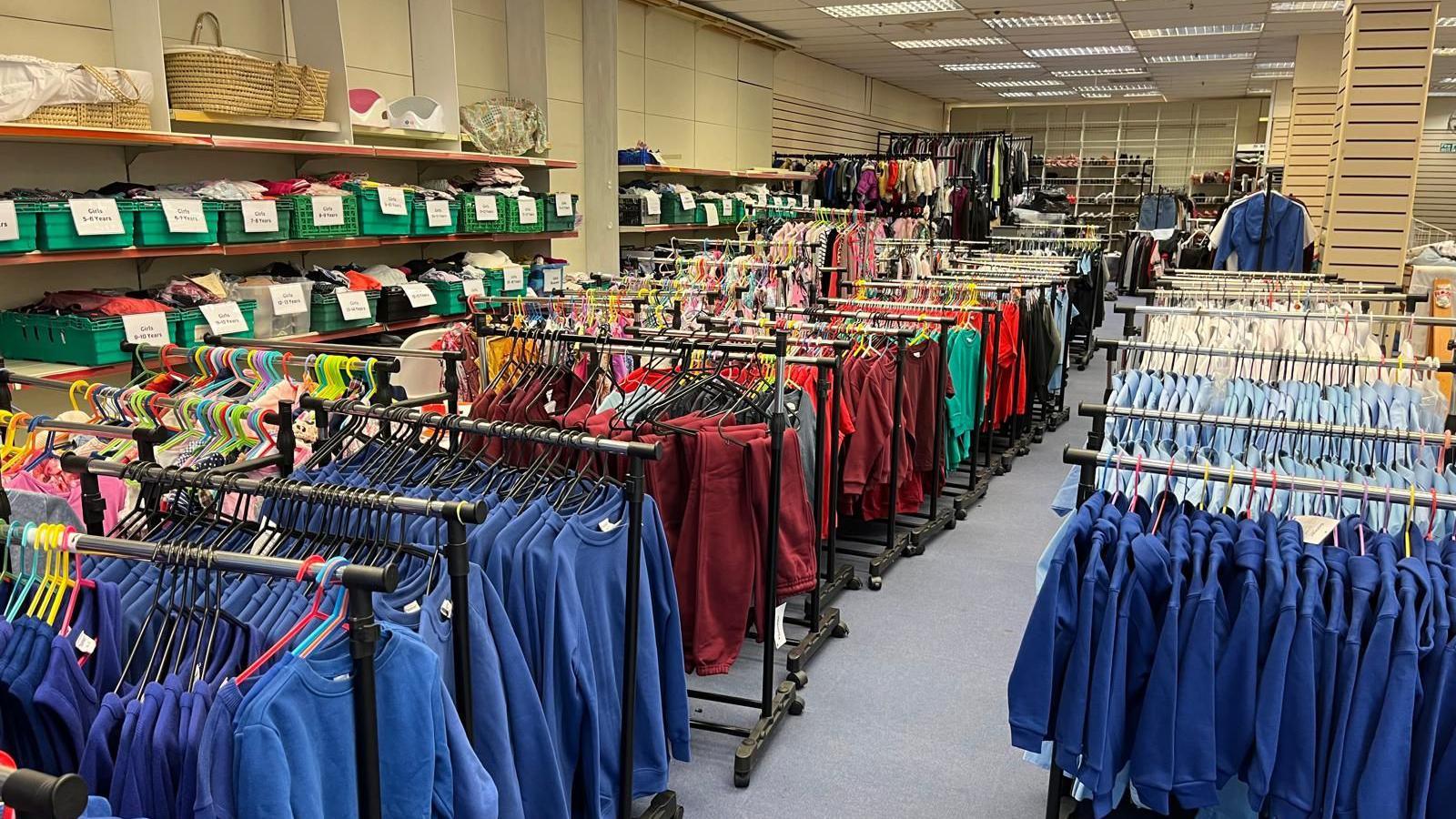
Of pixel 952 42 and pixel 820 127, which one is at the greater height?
pixel 952 42

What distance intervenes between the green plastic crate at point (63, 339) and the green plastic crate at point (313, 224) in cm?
88

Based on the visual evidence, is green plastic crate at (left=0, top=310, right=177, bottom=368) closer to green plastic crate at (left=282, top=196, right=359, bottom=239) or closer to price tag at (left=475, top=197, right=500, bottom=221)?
green plastic crate at (left=282, top=196, right=359, bottom=239)

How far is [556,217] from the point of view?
258 inches

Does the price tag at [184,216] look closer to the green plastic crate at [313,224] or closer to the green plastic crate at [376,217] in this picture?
the green plastic crate at [313,224]

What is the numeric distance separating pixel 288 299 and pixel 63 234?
1.02 metres

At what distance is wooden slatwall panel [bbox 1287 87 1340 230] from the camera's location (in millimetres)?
10281

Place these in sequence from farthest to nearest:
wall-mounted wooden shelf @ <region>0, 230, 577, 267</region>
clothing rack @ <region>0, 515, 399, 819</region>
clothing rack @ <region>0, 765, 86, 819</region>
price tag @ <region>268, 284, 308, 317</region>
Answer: price tag @ <region>268, 284, 308, 317</region> < wall-mounted wooden shelf @ <region>0, 230, 577, 267</region> < clothing rack @ <region>0, 515, 399, 819</region> < clothing rack @ <region>0, 765, 86, 819</region>

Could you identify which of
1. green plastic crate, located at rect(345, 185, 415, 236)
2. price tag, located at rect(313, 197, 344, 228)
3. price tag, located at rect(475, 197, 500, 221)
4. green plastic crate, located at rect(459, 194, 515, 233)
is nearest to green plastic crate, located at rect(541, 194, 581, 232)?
green plastic crate, located at rect(459, 194, 515, 233)

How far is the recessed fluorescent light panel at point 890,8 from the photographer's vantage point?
9.16 meters

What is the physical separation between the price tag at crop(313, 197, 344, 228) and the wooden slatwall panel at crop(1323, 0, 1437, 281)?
285 inches

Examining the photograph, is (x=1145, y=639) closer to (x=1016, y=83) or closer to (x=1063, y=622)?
(x=1063, y=622)

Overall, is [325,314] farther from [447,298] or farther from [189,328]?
[447,298]

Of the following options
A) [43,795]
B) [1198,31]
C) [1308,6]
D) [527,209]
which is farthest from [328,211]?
[1198,31]

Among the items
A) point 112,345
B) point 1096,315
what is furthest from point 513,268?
point 1096,315
